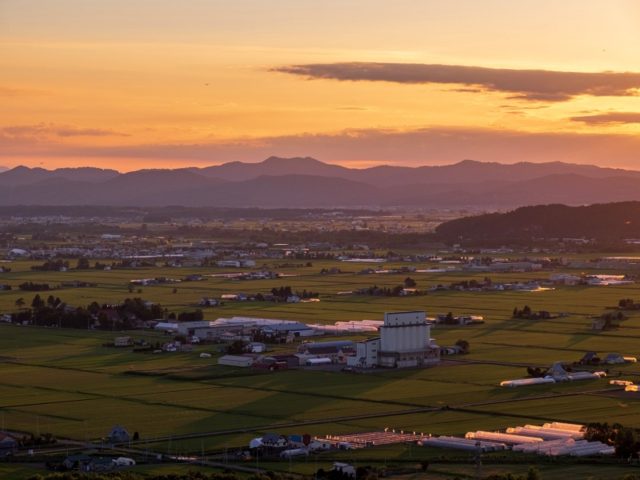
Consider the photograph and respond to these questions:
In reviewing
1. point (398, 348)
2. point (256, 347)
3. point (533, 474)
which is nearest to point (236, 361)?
point (256, 347)

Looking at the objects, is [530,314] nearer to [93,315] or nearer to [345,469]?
[93,315]

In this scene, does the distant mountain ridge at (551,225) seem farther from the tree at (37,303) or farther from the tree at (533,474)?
the tree at (533,474)

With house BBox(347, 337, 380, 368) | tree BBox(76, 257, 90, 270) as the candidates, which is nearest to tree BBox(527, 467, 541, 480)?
house BBox(347, 337, 380, 368)

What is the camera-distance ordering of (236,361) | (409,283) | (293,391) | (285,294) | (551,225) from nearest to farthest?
1. (293,391)
2. (236,361)
3. (285,294)
4. (409,283)
5. (551,225)

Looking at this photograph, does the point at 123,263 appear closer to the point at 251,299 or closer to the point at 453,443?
the point at 251,299

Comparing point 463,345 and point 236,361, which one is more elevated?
point 463,345
